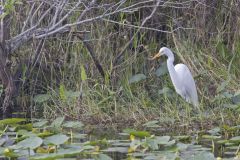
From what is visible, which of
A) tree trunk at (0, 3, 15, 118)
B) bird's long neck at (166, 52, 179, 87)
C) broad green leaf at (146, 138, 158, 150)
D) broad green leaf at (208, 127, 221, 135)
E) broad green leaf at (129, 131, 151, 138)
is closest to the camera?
broad green leaf at (146, 138, 158, 150)

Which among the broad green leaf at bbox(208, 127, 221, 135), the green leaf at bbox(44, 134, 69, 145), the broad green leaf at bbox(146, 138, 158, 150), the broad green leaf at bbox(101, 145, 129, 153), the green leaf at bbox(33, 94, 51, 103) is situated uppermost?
the green leaf at bbox(33, 94, 51, 103)

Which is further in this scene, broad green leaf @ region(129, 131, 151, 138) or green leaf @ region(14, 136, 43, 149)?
broad green leaf @ region(129, 131, 151, 138)

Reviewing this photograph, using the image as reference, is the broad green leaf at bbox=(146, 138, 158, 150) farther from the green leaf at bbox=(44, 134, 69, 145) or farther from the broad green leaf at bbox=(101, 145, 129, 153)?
the green leaf at bbox=(44, 134, 69, 145)

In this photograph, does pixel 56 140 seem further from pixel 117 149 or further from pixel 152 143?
pixel 152 143

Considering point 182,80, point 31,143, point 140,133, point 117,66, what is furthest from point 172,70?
point 31,143

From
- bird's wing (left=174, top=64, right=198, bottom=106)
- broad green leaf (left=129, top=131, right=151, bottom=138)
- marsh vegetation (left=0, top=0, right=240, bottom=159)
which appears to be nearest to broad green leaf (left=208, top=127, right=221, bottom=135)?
marsh vegetation (left=0, top=0, right=240, bottom=159)

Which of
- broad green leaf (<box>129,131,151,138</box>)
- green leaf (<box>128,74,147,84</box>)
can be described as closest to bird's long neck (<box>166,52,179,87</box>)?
green leaf (<box>128,74,147,84</box>)

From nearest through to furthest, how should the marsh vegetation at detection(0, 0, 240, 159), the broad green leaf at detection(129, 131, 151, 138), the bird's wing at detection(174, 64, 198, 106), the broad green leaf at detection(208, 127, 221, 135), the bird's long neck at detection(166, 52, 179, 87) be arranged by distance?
the broad green leaf at detection(129, 131, 151, 138), the broad green leaf at detection(208, 127, 221, 135), the marsh vegetation at detection(0, 0, 240, 159), the bird's wing at detection(174, 64, 198, 106), the bird's long neck at detection(166, 52, 179, 87)

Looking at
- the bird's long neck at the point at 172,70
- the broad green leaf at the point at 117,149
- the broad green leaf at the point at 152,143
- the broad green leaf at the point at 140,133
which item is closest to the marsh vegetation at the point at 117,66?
the bird's long neck at the point at 172,70

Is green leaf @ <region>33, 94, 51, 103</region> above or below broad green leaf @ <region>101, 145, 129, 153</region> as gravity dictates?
above

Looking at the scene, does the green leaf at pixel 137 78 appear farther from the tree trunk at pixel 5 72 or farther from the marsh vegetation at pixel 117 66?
the tree trunk at pixel 5 72

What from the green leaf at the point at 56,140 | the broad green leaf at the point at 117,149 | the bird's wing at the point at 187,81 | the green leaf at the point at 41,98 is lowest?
the broad green leaf at the point at 117,149

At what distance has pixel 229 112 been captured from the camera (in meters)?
6.64

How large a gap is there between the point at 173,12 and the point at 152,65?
682mm
